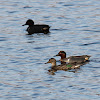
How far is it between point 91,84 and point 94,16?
13.0 metres

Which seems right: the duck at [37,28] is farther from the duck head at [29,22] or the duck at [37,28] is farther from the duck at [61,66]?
the duck at [61,66]

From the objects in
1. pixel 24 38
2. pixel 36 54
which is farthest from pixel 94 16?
pixel 36 54

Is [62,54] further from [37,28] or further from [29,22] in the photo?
[29,22]

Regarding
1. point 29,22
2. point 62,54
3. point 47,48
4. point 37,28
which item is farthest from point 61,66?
point 29,22

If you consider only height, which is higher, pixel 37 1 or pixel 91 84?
pixel 37 1

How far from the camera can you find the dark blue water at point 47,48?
677 inches

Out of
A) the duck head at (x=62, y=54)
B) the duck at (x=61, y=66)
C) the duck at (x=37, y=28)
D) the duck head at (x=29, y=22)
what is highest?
the duck head at (x=29, y=22)

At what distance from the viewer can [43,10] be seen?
32.2 meters

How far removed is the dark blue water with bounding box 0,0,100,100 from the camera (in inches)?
677

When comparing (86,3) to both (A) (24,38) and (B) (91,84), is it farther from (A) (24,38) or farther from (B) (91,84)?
(B) (91,84)

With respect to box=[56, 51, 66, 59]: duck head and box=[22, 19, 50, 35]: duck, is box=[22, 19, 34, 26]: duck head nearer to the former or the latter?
box=[22, 19, 50, 35]: duck

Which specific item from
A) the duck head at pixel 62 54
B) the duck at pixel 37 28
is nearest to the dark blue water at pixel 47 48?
the duck at pixel 37 28

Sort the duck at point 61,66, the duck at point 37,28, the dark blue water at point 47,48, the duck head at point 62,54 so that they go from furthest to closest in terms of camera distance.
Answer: the duck at point 37,28, the duck head at point 62,54, the duck at point 61,66, the dark blue water at point 47,48

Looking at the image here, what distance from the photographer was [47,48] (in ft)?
76.8
